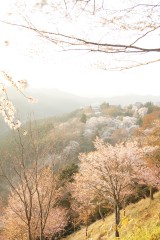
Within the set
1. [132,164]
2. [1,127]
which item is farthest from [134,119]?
[1,127]

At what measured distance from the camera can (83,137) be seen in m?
69.9

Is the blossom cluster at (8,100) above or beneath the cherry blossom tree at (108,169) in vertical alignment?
above

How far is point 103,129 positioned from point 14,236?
Answer: 54.5m

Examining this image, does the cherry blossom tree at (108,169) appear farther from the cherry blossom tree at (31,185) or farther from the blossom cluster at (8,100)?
the blossom cluster at (8,100)

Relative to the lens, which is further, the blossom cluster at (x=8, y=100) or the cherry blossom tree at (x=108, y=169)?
the cherry blossom tree at (x=108, y=169)

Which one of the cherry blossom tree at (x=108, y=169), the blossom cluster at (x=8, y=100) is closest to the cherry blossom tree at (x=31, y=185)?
the blossom cluster at (x=8, y=100)

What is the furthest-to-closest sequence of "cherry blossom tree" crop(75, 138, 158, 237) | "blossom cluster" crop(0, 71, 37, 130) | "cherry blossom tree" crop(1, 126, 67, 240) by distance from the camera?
"cherry blossom tree" crop(75, 138, 158, 237)
"cherry blossom tree" crop(1, 126, 67, 240)
"blossom cluster" crop(0, 71, 37, 130)

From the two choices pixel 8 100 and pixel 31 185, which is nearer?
pixel 8 100

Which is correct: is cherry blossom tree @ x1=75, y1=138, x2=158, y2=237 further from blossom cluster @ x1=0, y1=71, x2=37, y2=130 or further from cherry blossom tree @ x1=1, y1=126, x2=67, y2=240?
blossom cluster @ x1=0, y1=71, x2=37, y2=130

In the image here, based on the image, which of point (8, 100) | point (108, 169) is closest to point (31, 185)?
point (8, 100)

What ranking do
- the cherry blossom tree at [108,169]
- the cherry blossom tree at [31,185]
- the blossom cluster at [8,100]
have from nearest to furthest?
the blossom cluster at [8,100], the cherry blossom tree at [31,185], the cherry blossom tree at [108,169]

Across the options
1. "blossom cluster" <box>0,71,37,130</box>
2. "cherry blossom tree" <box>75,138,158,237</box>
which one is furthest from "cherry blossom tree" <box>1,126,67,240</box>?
"cherry blossom tree" <box>75,138,158,237</box>

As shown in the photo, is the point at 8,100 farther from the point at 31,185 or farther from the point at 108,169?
the point at 108,169

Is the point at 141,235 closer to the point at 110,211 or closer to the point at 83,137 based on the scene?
the point at 110,211
